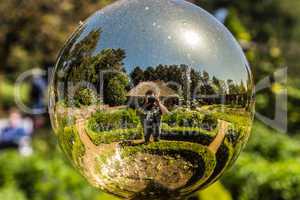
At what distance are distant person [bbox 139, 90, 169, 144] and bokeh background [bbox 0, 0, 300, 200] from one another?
1.33 metres

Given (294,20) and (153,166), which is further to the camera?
(294,20)

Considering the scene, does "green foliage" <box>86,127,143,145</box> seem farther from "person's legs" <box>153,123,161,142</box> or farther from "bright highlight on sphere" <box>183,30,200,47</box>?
"bright highlight on sphere" <box>183,30,200,47</box>

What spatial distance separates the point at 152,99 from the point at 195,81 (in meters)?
0.16

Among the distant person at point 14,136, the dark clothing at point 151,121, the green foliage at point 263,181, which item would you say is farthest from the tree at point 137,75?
the distant person at point 14,136

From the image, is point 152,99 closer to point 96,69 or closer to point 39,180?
point 96,69

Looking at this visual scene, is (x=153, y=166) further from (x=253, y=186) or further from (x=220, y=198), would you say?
(x=253, y=186)

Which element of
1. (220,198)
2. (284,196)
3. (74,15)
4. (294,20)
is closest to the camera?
(220,198)

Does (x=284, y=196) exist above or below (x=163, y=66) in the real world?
below

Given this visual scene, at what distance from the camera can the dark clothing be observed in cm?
243

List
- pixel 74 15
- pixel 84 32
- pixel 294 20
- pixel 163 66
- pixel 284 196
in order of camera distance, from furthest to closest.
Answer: pixel 294 20, pixel 74 15, pixel 284 196, pixel 84 32, pixel 163 66

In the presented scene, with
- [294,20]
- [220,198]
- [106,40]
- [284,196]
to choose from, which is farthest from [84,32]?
[294,20]

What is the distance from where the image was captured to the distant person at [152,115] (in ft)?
7.98

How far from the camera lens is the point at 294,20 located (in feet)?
121

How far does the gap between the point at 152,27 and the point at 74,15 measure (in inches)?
381
